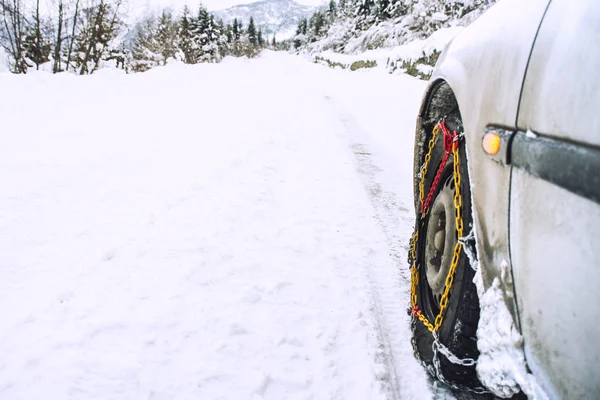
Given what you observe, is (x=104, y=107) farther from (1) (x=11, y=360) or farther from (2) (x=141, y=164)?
(1) (x=11, y=360)

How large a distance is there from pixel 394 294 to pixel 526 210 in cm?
147

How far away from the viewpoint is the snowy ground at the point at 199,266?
1661 mm

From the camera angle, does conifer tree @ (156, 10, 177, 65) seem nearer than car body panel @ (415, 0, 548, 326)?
No

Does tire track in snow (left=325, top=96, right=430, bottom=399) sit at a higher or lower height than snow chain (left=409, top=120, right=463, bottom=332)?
lower

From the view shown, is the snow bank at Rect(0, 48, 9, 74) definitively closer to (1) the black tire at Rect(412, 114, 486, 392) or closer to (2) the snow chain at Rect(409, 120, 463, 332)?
(2) the snow chain at Rect(409, 120, 463, 332)

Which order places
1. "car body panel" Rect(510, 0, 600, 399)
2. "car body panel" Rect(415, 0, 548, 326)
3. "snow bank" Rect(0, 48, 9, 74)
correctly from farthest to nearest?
"snow bank" Rect(0, 48, 9, 74) < "car body panel" Rect(415, 0, 548, 326) < "car body panel" Rect(510, 0, 600, 399)

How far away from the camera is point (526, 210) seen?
3.13 feet

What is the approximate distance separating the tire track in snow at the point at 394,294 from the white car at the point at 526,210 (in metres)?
0.22

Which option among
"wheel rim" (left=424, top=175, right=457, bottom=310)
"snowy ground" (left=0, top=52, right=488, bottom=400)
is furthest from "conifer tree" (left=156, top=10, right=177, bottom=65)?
"wheel rim" (left=424, top=175, right=457, bottom=310)

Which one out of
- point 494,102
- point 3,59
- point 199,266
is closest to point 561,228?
point 494,102

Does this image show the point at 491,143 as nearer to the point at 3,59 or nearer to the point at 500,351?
the point at 500,351

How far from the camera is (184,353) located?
174 centimetres

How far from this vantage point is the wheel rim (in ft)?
4.97

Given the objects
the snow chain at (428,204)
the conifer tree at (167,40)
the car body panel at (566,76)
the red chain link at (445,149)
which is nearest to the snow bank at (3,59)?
the snow chain at (428,204)
